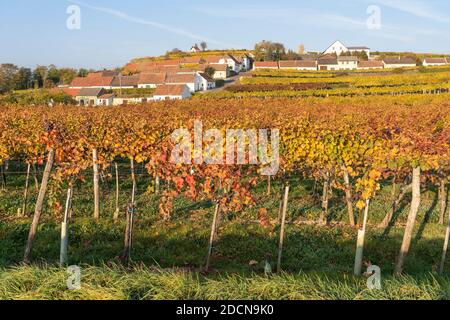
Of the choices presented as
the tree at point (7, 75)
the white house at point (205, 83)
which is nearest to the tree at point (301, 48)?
the white house at point (205, 83)

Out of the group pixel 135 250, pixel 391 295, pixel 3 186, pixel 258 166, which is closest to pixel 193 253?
pixel 135 250

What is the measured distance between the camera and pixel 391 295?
4.58m

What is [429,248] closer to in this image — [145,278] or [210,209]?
[210,209]

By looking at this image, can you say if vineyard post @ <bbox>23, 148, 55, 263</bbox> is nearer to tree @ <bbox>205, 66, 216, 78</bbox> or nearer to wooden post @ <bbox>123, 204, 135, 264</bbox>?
wooden post @ <bbox>123, 204, 135, 264</bbox>

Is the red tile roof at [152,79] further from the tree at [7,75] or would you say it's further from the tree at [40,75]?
the tree at [7,75]

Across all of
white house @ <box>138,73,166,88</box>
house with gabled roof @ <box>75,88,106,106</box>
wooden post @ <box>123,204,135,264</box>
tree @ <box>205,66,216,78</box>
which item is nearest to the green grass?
wooden post @ <box>123,204,135,264</box>

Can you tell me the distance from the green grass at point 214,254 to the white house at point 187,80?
59.0 metres

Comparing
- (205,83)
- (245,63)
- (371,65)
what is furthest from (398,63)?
(205,83)

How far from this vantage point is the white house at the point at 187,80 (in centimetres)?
7025

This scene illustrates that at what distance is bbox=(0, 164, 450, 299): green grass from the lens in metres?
4.73

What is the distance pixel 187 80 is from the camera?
70.3 meters

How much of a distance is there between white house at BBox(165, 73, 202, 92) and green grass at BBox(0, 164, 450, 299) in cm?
5902

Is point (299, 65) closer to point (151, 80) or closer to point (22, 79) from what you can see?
point (151, 80)

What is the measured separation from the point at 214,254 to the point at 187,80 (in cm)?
6403
